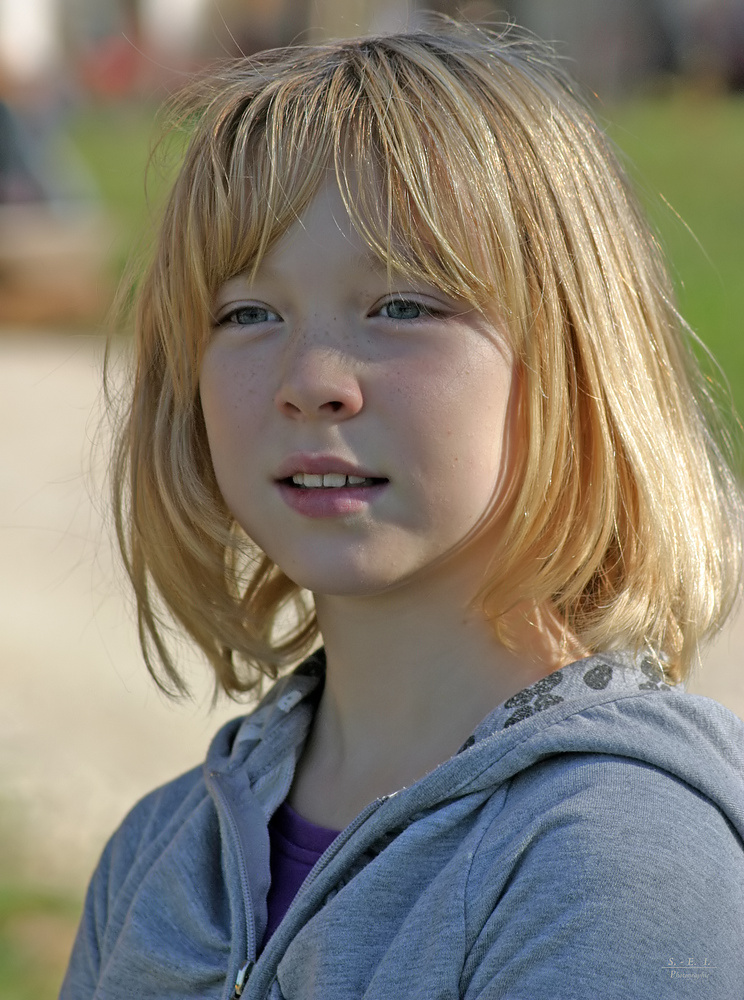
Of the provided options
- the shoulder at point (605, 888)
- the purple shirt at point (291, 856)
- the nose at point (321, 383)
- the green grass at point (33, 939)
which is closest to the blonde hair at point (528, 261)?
the nose at point (321, 383)

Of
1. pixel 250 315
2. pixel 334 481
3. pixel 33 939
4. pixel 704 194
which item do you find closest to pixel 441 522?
pixel 334 481

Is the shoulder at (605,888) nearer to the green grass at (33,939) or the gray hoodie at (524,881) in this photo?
the gray hoodie at (524,881)

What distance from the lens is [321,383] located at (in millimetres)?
1389

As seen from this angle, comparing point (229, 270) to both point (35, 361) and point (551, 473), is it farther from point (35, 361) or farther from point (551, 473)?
point (35, 361)

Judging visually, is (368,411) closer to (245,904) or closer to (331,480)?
(331,480)

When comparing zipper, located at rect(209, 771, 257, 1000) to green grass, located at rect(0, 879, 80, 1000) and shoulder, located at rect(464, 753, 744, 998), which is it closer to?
shoulder, located at rect(464, 753, 744, 998)

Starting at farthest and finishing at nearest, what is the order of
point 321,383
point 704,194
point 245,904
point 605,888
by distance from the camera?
1. point 704,194
2. point 245,904
3. point 321,383
4. point 605,888

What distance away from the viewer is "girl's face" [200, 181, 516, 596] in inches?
55.1

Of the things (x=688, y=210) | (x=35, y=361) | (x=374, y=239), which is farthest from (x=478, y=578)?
(x=688, y=210)

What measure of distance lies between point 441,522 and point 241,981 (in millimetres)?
600

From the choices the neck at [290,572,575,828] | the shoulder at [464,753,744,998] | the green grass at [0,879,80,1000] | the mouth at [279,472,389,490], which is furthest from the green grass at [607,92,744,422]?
the shoulder at [464,753,744,998]

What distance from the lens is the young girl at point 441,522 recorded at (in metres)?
1.27

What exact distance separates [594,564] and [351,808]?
445 millimetres

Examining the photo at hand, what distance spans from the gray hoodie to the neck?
0.09 metres
